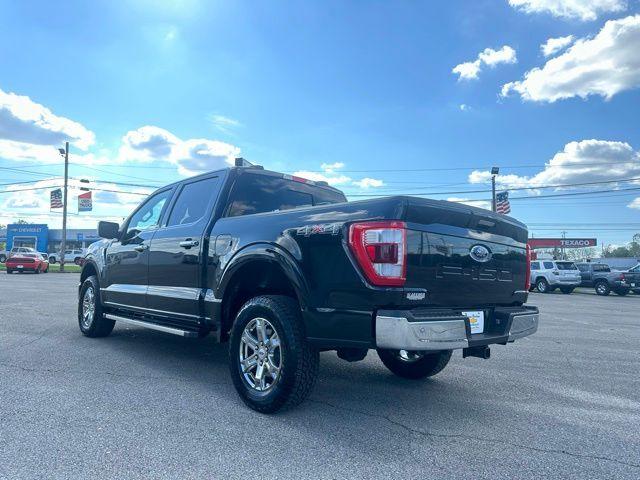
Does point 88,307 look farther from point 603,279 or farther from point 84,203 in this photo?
point 84,203

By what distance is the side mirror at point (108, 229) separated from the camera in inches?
241

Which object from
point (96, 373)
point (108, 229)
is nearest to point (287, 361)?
point (96, 373)

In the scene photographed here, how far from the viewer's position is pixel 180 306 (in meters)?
4.91

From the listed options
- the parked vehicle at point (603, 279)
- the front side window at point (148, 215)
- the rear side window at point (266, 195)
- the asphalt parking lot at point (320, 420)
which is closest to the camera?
the asphalt parking lot at point (320, 420)

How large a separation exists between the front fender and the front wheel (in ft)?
82.5

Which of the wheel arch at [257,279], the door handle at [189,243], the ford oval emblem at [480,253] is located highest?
the door handle at [189,243]

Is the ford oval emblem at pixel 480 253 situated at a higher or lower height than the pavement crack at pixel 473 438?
higher

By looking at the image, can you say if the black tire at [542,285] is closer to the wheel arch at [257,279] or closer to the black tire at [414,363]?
the black tire at [414,363]

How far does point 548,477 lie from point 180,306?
3.44 m

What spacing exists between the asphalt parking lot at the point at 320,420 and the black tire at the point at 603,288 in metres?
21.0

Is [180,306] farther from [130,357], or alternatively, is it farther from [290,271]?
[290,271]

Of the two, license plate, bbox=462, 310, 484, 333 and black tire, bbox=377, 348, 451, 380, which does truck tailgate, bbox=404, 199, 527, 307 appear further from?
black tire, bbox=377, 348, 451, 380

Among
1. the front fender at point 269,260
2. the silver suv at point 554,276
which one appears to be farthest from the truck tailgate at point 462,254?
the silver suv at point 554,276

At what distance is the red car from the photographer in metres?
27.3
